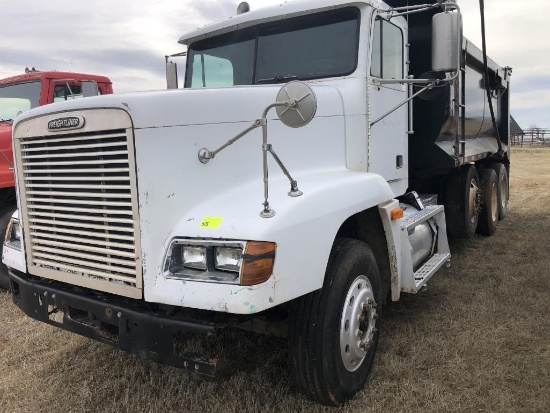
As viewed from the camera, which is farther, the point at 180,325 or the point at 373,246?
the point at 373,246

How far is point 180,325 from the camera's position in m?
2.40

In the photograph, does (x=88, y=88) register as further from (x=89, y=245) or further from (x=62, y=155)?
(x=89, y=245)

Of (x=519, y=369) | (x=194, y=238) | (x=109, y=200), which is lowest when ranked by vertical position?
(x=519, y=369)

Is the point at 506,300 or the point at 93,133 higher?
the point at 93,133

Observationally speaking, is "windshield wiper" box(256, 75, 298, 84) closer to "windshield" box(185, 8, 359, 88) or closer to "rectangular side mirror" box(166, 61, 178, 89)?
"windshield" box(185, 8, 359, 88)

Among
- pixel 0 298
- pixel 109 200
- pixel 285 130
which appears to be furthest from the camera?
pixel 0 298

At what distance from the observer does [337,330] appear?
113 inches

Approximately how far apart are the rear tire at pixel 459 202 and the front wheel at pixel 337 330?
3758 mm

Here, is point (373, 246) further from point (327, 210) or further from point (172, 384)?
point (172, 384)

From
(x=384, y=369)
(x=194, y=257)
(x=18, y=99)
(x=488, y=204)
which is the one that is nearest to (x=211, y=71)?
(x=194, y=257)

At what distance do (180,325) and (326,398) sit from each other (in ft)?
3.36

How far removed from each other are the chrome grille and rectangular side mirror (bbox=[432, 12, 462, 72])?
7.56 feet

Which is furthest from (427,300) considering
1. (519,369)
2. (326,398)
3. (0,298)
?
(0,298)

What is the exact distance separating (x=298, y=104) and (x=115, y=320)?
4.89 feet
